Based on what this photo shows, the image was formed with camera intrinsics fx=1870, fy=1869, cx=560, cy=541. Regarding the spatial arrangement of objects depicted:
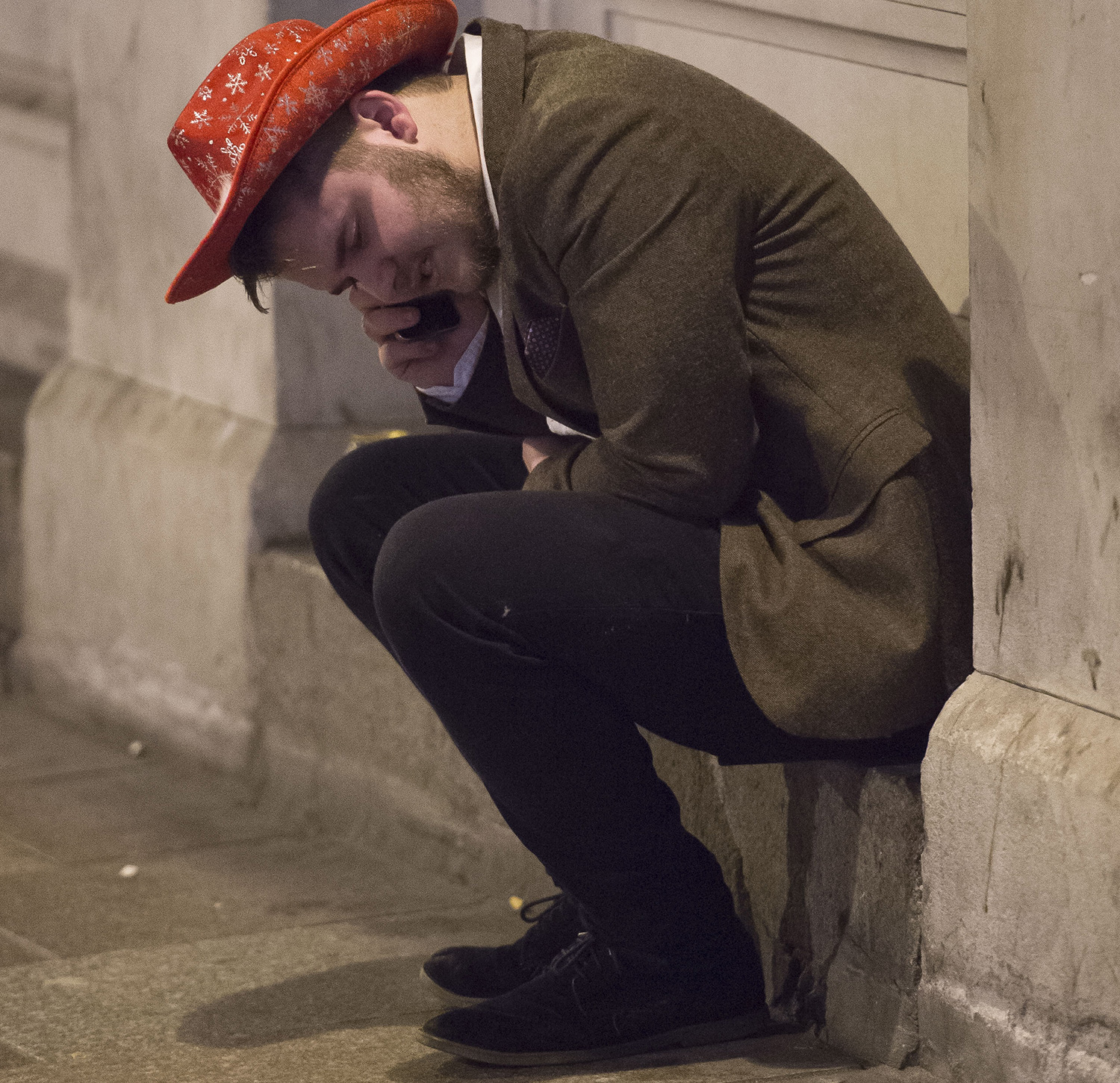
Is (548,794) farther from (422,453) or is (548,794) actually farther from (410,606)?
(422,453)

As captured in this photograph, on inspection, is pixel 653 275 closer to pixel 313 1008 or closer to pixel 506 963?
pixel 506 963

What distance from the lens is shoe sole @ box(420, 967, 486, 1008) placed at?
233 cm

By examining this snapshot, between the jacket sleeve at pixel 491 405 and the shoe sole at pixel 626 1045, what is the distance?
0.74m

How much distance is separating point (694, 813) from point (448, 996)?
393 mm

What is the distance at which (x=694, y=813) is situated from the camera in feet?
8.00

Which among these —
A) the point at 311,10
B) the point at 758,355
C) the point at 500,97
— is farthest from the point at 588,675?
the point at 311,10

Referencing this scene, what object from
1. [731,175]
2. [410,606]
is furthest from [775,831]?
[731,175]

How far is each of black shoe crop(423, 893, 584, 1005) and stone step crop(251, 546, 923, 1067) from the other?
22cm

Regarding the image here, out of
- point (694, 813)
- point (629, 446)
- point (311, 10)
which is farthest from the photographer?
point (311, 10)

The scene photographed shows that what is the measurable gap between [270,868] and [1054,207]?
1.79 meters

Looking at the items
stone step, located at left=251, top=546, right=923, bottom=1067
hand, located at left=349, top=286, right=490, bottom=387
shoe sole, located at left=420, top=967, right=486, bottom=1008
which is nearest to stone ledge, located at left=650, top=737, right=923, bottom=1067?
stone step, located at left=251, top=546, right=923, bottom=1067

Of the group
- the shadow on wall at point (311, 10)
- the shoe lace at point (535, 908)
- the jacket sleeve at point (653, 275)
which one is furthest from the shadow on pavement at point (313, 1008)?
the shadow on wall at point (311, 10)

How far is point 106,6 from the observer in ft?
12.4

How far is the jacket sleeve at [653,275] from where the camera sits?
6.09 ft
